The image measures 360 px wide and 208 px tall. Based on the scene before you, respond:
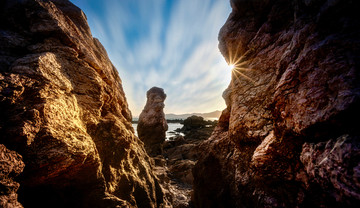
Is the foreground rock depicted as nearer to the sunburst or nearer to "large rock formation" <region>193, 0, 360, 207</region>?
"large rock formation" <region>193, 0, 360, 207</region>

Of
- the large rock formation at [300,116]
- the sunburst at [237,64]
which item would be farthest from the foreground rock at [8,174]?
the sunburst at [237,64]

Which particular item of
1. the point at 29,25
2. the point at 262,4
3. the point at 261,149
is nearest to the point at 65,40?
the point at 29,25

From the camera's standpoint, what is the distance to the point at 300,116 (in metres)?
3.42

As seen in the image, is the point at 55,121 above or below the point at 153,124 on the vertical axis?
below

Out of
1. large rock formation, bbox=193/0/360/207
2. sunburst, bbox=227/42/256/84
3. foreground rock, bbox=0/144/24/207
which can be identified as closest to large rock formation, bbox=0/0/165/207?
foreground rock, bbox=0/144/24/207

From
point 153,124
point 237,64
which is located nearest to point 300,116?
point 237,64

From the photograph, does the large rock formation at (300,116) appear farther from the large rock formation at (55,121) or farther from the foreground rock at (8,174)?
the foreground rock at (8,174)

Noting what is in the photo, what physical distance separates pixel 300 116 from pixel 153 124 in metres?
31.3

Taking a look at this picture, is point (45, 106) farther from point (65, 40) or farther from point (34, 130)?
point (65, 40)

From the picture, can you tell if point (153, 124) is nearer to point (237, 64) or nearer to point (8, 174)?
point (237, 64)

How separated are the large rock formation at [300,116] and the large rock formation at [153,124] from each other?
24574 millimetres

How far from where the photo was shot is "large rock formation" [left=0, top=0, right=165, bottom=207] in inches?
132

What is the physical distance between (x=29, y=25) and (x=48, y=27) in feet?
2.60

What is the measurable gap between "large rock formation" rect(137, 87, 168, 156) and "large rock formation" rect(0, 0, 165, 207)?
2385 centimetres
